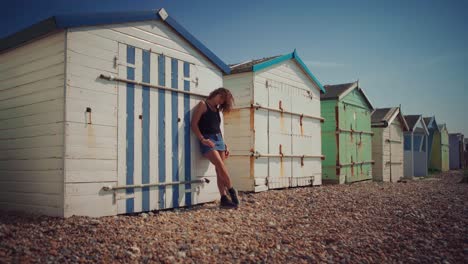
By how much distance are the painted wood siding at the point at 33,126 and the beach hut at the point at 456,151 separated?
3135 cm

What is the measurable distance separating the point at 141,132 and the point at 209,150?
3.87 ft

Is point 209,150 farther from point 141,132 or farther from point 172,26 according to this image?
point 172,26

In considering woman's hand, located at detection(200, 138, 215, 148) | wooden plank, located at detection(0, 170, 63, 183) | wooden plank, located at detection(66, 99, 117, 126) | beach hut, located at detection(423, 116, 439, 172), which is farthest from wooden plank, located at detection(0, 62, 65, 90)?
beach hut, located at detection(423, 116, 439, 172)

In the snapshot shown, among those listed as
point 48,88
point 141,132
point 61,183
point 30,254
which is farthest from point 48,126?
point 30,254

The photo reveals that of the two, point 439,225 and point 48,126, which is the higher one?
point 48,126

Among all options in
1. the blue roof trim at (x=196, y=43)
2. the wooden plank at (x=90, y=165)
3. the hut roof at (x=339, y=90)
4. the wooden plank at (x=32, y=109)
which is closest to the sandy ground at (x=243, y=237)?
the wooden plank at (x=90, y=165)

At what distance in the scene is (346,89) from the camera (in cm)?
1155

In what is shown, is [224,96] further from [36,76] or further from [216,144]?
[36,76]

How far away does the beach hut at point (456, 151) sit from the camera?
28.4 metres

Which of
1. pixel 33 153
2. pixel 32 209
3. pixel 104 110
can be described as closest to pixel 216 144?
pixel 104 110

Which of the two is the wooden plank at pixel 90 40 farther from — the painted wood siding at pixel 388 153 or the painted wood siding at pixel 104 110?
the painted wood siding at pixel 388 153

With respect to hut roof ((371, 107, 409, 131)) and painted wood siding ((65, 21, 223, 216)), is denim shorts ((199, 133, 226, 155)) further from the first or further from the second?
hut roof ((371, 107, 409, 131))

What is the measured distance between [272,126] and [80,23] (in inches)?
196

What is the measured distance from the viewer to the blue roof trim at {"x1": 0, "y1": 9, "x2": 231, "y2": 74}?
14.2 feet
